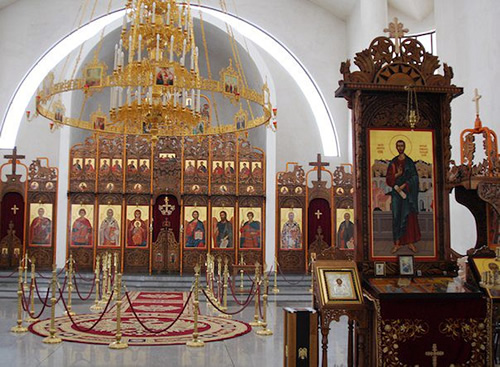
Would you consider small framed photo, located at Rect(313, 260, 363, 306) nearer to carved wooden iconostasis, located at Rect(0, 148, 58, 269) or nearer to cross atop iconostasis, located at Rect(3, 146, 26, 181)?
carved wooden iconostasis, located at Rect(0, 148, 58, 269)

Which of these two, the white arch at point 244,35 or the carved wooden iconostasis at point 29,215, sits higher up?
the white arch at point 244,35

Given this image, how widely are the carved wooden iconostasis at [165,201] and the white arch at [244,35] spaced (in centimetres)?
284

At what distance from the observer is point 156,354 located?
25.0 feet

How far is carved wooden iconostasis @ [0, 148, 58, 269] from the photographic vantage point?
55.2 ft

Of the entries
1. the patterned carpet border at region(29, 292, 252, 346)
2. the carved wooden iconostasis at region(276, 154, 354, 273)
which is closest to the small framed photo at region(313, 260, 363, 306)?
the patterned carpet border at region(29, 292, 252, 346)

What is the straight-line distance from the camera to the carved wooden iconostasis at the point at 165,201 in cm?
1684

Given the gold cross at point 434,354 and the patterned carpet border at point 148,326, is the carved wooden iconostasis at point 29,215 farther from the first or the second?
the gold cross at point 434,354

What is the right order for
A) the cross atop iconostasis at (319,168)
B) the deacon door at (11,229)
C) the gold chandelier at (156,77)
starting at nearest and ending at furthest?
the gold chandelier at (156,77)
the deacon door at (11,229)
the cross atop iconostasis at (319,168)

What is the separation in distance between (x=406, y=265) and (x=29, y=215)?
1333cm

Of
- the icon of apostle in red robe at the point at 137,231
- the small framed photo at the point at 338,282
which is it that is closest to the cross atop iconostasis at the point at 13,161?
the icon of apostle in red robe at the point at 137,231

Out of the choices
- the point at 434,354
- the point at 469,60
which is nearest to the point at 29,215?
the point at 469,60

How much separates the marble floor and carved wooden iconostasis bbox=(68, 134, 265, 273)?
7847 mm

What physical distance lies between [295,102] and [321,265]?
1329cm

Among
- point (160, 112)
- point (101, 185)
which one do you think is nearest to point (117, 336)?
point (160, 112)
